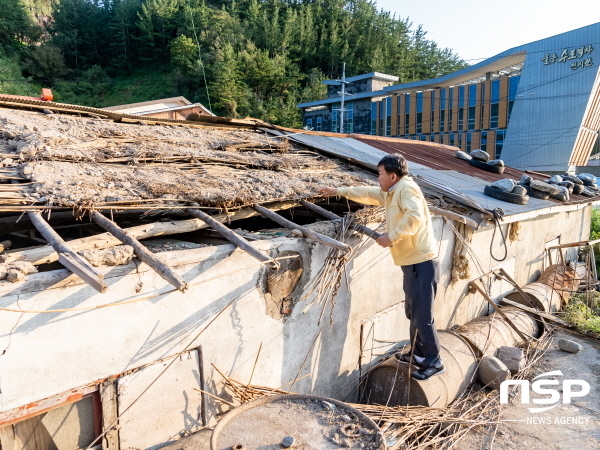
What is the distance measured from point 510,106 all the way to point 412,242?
27.3 metres

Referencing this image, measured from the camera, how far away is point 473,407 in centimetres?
502

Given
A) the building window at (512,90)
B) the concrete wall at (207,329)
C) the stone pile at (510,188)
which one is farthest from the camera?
the building window at (512,90)

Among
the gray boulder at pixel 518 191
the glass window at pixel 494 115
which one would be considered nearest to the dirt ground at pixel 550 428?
the gray boulder at pixel 518 191

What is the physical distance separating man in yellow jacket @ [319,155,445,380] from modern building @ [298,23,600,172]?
943 inches

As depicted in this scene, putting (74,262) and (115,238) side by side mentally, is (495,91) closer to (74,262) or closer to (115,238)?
(115,238)

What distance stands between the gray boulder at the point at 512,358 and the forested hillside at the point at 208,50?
29.5 metres

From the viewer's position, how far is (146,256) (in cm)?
290

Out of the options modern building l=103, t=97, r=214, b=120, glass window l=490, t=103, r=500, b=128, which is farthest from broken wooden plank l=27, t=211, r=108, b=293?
glass window l=490, t=103, r=500, b=128

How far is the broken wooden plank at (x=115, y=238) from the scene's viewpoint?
2789 millimetres

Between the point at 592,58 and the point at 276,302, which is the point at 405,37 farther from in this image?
the point at 276,302

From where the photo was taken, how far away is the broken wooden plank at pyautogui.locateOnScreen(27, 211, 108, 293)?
2.38 metres

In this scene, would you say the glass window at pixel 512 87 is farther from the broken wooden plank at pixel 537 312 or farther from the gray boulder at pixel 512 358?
the gray boulder at pixel 512 358

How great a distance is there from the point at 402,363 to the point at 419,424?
2.16ft

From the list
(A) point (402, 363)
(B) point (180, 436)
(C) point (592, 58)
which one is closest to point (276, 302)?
(B) point (180, 436)
